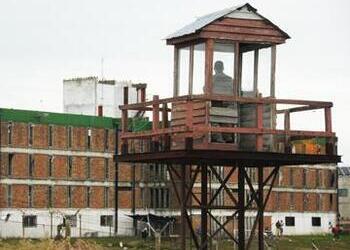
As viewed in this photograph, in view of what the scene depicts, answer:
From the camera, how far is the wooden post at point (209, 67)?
81.6 feet

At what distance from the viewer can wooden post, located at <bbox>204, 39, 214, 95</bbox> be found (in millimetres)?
24875

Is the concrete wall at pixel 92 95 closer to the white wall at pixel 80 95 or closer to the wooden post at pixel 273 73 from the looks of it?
the white wall at pixel 80 95

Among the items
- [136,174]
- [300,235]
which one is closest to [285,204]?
[300,235]

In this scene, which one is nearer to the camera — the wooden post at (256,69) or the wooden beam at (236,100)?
the wooden beam at (236,100)

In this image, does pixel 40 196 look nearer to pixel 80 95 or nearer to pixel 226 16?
pixel 80 95

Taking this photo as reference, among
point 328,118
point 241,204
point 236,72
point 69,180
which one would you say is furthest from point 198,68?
point 69,180

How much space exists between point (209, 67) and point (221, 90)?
760 mm

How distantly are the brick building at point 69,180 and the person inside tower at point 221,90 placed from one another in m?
64.2

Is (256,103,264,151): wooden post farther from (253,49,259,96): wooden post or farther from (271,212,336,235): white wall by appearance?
(271,212,336,235): white wall

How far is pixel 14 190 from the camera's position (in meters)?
95.6

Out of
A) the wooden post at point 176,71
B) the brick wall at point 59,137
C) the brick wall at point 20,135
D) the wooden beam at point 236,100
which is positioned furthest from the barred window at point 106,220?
the wooden post at point 176,71

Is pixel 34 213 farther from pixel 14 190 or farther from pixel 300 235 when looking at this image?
pixel 300 235

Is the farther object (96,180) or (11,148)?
(96,180)

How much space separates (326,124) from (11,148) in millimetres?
71194
